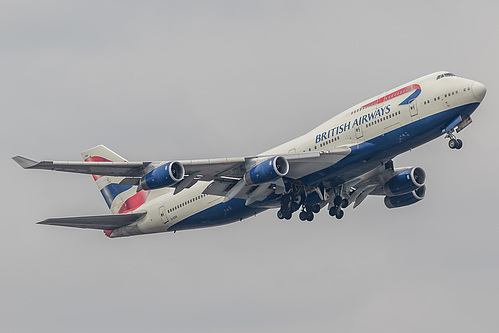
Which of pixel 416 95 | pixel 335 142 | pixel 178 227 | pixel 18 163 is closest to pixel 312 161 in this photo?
pixel 335 142

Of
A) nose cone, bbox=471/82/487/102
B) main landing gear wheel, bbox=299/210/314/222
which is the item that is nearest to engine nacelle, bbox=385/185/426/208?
main landing gear wheel, bbox=299/210/314/222

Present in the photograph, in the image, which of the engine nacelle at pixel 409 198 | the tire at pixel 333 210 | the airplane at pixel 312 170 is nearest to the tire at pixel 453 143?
the airplane at pixel 312 170

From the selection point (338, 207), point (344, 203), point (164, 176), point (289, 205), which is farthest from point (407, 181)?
point (164, 176)

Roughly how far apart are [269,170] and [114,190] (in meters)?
20.9

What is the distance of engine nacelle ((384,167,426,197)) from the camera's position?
219ft

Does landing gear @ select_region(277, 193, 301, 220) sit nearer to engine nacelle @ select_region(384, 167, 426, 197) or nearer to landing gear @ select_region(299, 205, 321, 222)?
landing gear @ select_region(299, 205, 321, 222)

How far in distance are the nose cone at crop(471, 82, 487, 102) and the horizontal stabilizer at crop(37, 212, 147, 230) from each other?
2576cm

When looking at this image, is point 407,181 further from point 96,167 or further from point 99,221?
point 96,167

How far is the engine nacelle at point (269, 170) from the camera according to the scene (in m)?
57.9

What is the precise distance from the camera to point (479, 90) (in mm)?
56312

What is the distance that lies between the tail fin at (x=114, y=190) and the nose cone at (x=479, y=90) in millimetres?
26634

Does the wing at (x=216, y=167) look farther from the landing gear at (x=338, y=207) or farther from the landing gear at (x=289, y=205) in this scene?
the landing gear at (x=338, y=207)

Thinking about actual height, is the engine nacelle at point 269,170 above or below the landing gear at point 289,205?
above

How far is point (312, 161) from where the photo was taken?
5934 centimetres
